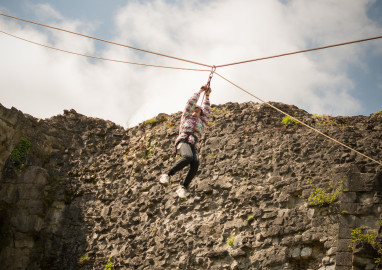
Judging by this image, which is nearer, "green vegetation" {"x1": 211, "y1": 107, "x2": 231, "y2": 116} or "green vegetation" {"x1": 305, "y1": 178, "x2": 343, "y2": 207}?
"green vegetation" {"x1": 305, "y1": 178, "x2": 343, "y2": 207}

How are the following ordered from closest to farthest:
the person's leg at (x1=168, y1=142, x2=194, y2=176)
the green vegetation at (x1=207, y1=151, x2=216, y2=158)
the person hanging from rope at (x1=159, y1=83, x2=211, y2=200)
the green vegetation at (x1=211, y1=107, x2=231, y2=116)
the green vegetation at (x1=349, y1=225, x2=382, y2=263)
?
1. the green vegetation at (x1=349, y1=225, x2=382, y2=263)
2. the person's leg at (x1=168, y1=142, x2=194, y2=176)
3. the person hanging from rope at (x1=159, y1=83, x2=211, y2=200)
4. the green vegetation at (x1=207, y1=151, x2=216, y2=158)
5. the green vegetation at (x1=211, y1=107, x2=231, y2=116)

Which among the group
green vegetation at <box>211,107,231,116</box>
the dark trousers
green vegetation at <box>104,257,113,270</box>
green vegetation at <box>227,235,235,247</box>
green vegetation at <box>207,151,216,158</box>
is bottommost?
green vegetation at <box>104,257,113,270</box>

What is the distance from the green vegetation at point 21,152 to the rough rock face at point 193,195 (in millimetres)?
109

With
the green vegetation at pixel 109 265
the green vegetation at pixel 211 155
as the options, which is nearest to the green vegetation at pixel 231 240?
the green vegetation at pixel 211 155

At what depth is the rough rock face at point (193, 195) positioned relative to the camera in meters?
11.1

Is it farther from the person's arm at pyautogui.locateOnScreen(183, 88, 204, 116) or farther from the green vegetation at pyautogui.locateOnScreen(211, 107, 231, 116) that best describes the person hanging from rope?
the green vegetation at pyautogui.locateOnScreen(211, 107, 231, 116)

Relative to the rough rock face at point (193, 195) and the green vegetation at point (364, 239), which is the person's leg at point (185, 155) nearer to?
the rough rock face at point (193, 195)

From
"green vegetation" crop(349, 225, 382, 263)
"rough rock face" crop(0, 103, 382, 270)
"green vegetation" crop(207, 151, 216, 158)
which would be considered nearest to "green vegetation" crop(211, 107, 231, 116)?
"rough rock face" crop(0, 103, 382, 270)

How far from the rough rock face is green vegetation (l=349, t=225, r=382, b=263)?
5.0 inches

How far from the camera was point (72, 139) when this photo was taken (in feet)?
59.0

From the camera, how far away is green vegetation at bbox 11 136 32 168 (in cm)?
1656

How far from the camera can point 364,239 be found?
1023 centimetres

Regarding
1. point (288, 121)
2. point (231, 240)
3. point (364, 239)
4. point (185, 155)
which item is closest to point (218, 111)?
point (288, 121)

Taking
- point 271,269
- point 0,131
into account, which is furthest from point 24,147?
point 271,269
